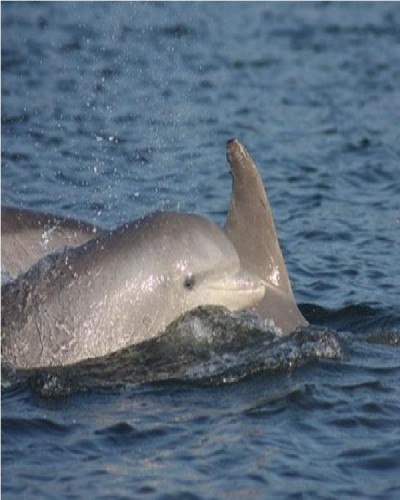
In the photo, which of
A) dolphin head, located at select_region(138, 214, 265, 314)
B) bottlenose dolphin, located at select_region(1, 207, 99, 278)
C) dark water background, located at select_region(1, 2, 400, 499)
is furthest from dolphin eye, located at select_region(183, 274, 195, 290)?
bottlenose dolphin, located at select_region(1, 207, 99, 278)

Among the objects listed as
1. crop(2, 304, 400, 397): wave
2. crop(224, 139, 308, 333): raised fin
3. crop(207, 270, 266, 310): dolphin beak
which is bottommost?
crop(2, 304, 400, 397): wave

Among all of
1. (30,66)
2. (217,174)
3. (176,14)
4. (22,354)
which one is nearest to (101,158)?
(217,174)

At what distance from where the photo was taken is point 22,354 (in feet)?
37.9

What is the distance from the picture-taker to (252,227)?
1245 cm

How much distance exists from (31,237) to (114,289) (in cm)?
147

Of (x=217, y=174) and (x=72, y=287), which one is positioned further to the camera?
(x=217, y=174)

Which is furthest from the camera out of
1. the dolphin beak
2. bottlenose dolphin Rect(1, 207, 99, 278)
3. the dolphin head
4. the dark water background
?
bottlenose dolphin Rect(1, 207, 99, 278)

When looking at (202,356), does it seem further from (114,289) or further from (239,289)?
(114,289)

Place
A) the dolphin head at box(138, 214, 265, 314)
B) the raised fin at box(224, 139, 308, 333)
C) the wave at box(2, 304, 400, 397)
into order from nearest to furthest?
the wave at box(2, 304, 400, 397) < the dolphin head at box(138, 214, 265, 314) < the raised fin at box(224, 139, 308, 333)

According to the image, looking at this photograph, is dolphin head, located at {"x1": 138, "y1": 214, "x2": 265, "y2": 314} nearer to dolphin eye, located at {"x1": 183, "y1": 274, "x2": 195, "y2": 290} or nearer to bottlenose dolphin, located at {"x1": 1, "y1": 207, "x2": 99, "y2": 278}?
dolphin eye, located at {"x1": 183, "y1": 274, "x2": 195, "y2": 290}

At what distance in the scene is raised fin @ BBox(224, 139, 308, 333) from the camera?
12.4 meters

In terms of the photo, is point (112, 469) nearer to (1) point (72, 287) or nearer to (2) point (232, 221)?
(1) point (72, 287)

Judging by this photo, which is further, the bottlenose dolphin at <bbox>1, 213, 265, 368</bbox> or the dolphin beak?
the dolphin beak

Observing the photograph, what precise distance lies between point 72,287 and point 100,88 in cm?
1261
